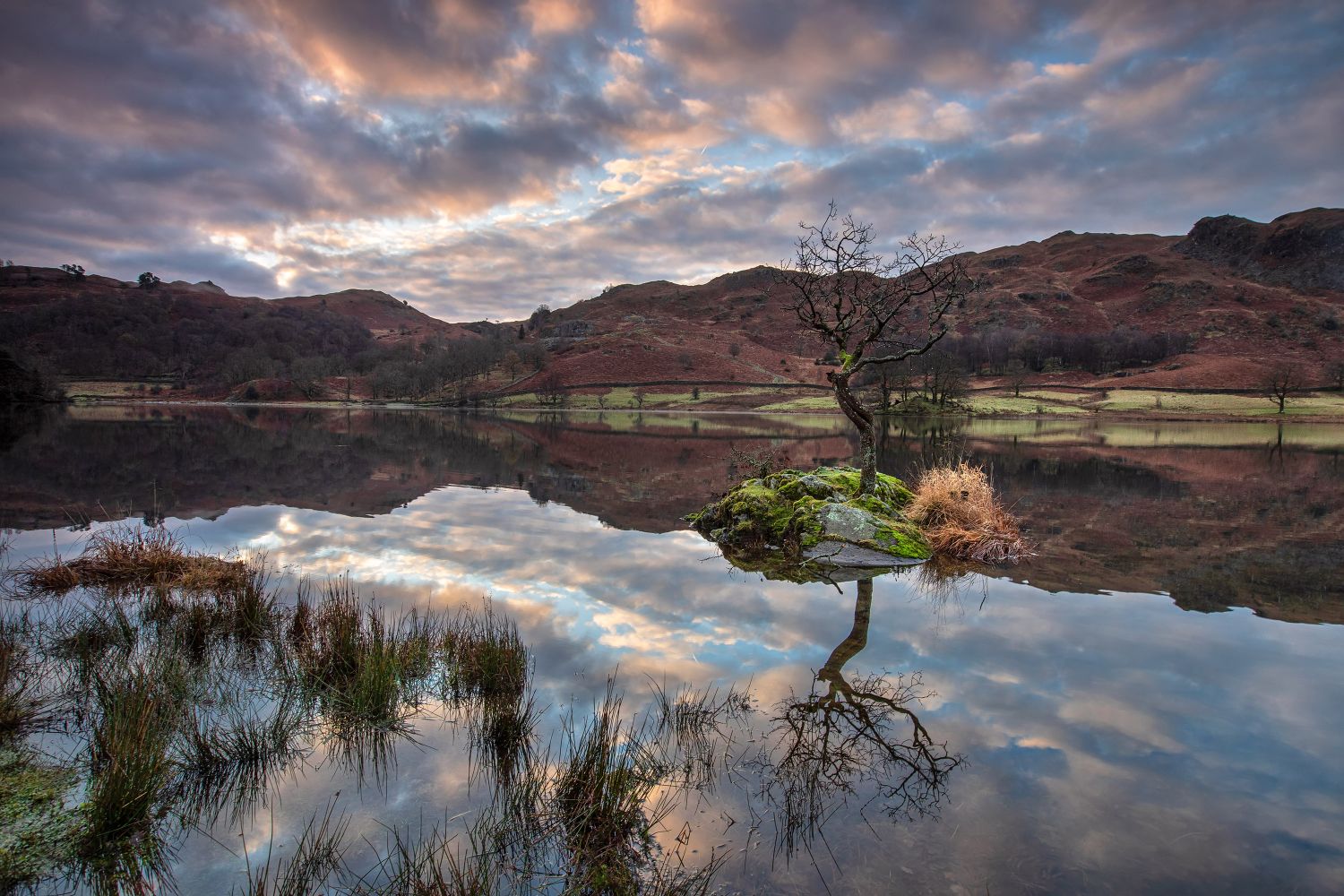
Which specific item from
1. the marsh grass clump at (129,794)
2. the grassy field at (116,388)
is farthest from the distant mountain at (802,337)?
the marsh grass clump at (129,794)

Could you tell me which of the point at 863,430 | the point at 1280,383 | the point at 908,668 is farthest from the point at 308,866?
the point at 1280,383

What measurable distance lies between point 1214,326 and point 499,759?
161924mm

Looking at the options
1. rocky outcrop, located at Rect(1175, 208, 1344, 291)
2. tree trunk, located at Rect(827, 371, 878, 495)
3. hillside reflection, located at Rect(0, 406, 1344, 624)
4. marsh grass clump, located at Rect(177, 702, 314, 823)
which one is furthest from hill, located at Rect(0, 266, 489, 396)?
rocky outcrop, located at Rect(1175, 208, 1344, 291)

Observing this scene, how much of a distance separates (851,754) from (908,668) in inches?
77.2

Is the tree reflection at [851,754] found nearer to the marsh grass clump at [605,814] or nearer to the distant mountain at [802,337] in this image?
the marsh grass clump at [605,814]

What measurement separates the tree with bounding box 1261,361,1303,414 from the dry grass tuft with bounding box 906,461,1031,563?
77024 mm

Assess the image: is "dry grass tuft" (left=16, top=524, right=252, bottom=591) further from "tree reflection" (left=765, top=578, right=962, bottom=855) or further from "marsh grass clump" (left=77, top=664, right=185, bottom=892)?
"tree reflection" (left=765, top=578, right=962, bottom=855)

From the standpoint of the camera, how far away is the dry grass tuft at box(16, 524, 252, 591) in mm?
8680

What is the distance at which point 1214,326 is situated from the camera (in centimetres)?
12394

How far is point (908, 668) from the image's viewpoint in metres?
6.57

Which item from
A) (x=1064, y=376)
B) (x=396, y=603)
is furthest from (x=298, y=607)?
(x=1064, y=376)

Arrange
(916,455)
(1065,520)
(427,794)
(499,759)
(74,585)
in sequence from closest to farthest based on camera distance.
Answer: (427,794) → (499,759) → (74,585) → (1065,520) → (916,455)

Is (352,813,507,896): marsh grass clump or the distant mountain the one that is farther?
the distant mountain

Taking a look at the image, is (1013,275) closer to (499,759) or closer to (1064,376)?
(1064,376)
